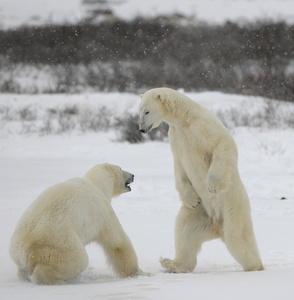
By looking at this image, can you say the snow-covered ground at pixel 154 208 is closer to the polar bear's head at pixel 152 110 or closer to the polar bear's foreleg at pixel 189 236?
the polar bear's foreleg at pixel 189 236

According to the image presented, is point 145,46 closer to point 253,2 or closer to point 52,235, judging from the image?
point 253,2

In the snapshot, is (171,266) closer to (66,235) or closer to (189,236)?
(189,236)

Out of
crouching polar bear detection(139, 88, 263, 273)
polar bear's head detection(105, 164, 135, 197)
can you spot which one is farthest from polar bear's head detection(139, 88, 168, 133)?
polar bear's head detection(105, 164, 135, 197)

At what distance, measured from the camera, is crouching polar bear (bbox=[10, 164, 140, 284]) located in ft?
8.24

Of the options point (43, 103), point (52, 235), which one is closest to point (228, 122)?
point (43, 103)

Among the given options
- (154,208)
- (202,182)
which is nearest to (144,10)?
(154,208)

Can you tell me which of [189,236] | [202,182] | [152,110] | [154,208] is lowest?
[154,208]

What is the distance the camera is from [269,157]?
312 inches

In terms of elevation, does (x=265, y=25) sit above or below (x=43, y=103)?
above

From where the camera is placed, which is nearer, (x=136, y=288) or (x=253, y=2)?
(x=136, y=288)

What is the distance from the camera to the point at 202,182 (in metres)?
3.08

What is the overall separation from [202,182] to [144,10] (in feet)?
73.6

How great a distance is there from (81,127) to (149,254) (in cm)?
873

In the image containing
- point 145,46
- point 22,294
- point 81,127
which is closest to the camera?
point 22,294
